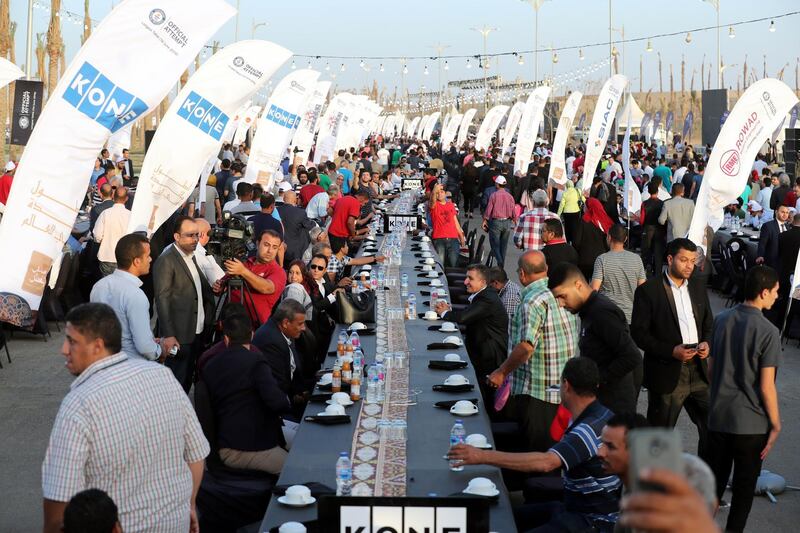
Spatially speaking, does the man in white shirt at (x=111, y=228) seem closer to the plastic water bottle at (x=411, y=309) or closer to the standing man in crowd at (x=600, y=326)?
the plastic water bottle at (x=411, y=309)

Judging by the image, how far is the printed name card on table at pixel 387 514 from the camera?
4.08 metres

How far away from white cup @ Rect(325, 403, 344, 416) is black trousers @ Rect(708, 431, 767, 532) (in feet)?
6.77

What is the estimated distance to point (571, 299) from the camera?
6535 mm

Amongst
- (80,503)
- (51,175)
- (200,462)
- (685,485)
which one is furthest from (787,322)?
(685,485)

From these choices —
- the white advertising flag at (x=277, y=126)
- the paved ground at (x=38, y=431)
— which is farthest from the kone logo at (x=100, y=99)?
the white advertising flag at (x=277, y=126)

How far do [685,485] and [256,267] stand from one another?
25.0 feet

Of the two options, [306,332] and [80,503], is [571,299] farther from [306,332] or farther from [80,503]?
[80,503]

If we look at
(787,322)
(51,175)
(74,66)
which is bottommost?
(787,322)

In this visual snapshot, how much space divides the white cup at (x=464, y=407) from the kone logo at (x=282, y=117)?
1091 cm

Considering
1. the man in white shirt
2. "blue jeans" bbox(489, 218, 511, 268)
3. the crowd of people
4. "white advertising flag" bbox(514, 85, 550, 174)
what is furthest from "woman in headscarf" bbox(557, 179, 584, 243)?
the man in white shirt

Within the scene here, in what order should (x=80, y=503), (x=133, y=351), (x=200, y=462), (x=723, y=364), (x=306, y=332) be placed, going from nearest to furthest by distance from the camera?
1. (x=80, y=503)
2. (x=200, y=462)
3. (x=723, y=364)
4. (x=133, y=351)
5. (x=306, y=332)

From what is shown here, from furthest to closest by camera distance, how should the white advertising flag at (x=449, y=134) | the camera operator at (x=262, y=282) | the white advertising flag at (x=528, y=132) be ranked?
the white advertising flag at (x=449, y=134)
the white advertising flag at (x=528, y=132)
the camera operator at (x=262, y=282)

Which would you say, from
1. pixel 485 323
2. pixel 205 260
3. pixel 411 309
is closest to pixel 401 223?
pixel 411 309

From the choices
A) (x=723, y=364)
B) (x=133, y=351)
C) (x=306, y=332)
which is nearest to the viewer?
(x=723, y=364)
